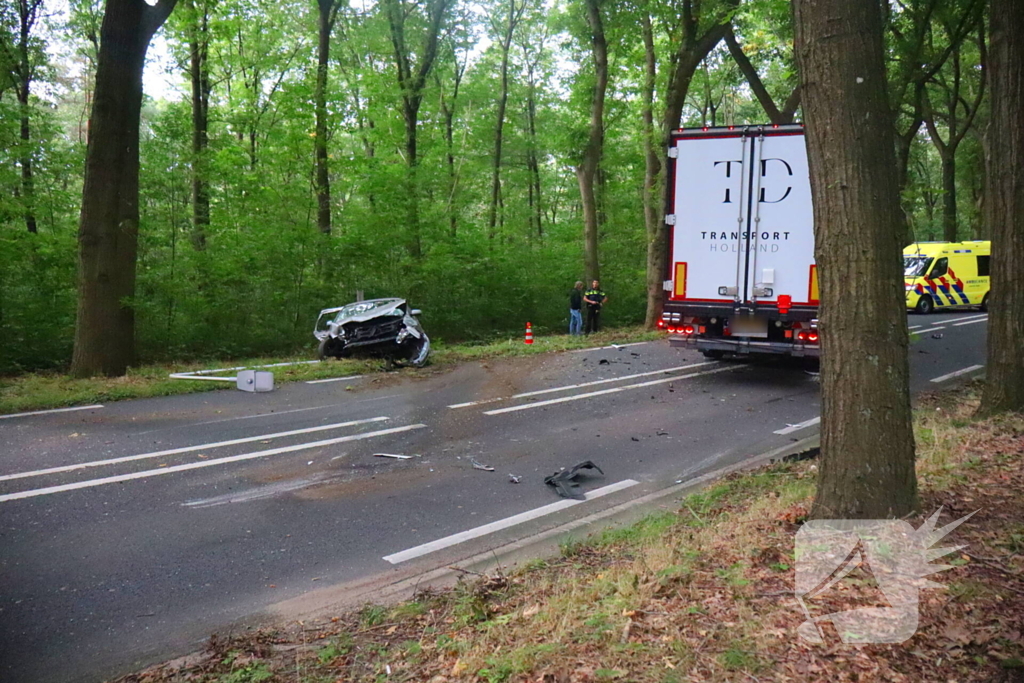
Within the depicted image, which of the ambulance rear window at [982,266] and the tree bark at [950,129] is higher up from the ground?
the tree bark at [950,129]

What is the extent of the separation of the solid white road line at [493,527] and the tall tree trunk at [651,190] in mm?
14818

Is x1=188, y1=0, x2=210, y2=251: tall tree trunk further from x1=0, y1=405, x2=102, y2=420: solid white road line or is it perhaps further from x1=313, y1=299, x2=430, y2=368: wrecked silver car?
x1=0, y1=405, x2=102, y2=420: solid white road line

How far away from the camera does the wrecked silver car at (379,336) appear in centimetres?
1577

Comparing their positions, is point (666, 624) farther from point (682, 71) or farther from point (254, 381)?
point (682, 71)

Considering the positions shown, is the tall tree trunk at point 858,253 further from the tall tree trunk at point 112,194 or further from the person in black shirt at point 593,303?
the person in black shirt at point 593,303

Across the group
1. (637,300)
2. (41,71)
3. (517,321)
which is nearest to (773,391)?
(517,321)

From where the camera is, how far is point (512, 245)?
1115 inches

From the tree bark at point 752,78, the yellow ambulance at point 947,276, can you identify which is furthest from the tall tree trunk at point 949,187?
the tree bark at point 752,78

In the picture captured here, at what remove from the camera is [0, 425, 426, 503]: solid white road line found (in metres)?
7.15

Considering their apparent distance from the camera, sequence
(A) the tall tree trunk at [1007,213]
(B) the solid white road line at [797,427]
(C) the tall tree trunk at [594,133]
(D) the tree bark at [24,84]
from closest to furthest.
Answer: (A) the tall tree trunk at [1007,213]
(B) the solid white road line at [797,427]
(D) the tree bark at [24,84]
(C) the tall tree trunk at [594,133]

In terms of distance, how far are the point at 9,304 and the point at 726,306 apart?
14316 millimetres

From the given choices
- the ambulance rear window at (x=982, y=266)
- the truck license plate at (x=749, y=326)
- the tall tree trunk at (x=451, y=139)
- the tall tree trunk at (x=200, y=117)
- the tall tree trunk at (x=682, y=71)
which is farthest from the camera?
the ambulance rear window at (x=982, y=266)

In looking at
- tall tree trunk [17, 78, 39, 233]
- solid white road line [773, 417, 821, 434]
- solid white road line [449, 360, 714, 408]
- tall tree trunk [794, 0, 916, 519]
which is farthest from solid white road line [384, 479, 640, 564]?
tall tree trunk [17, 78, 39, 233]

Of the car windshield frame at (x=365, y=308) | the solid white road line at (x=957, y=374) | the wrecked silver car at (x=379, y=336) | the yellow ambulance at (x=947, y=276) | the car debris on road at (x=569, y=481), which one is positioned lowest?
the car debris on road at (x=569, y=481)
